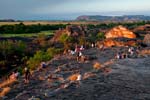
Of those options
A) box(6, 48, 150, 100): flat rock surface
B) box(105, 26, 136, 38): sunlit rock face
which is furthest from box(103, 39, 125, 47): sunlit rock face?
box(6, 48, 150, 100): flat rock surface

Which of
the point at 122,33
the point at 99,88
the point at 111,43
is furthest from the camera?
the point at 122,33

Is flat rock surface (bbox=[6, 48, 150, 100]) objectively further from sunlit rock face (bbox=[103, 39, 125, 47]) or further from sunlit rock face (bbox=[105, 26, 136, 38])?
sunlit rock face (bbox=[105, 26, 136, 38])

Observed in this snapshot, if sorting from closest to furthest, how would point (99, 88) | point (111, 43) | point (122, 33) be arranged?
point (99, 88) → point (111, 43) → point (122, 33)

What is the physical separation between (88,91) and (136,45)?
5096cm

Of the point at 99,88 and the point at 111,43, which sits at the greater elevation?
the point at 99,88

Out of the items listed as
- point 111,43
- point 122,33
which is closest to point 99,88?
point 111,43

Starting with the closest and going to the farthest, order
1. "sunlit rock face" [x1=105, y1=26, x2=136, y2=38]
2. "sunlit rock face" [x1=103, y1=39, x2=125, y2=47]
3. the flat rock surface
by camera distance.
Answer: the flat rock surface
"sunlit rock face" [x1=103, y1=39, x2=125, y2=47]
"sunlit rock face" [x1=105, y1=26, x2=136, y2=38]

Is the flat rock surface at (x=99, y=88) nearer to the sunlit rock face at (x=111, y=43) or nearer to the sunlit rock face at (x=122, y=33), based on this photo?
the sunlit rock face at (x=111, y=43)

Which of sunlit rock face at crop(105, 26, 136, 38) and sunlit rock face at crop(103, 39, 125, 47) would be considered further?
sunlit rock face at crop(105, 26, 136, 38)

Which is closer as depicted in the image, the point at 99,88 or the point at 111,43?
the point at 99,88

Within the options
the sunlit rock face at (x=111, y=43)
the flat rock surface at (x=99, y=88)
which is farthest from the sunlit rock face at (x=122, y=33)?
the flat rock surface at (x=99, y=88)

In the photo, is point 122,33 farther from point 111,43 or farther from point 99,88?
point 99,88

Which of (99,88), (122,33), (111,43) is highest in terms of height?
(99,88)

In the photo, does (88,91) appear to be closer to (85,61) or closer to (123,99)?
(123,99)
